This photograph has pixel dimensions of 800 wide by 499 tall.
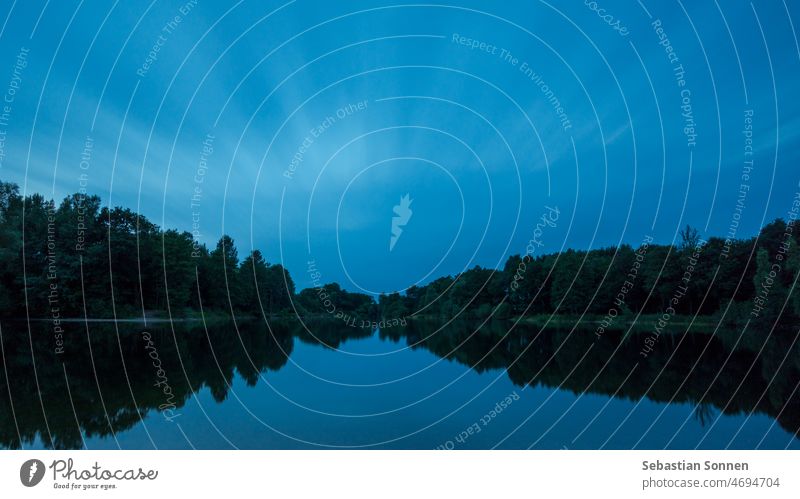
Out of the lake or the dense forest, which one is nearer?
the lake

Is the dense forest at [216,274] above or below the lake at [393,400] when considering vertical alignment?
above

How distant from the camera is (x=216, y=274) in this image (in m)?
74.0

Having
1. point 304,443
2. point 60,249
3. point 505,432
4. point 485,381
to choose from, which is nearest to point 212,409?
point 304,443

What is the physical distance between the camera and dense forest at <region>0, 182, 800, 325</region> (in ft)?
164

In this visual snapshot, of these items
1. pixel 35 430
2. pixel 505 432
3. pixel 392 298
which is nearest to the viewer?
pixel 35 430

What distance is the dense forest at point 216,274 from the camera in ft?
164

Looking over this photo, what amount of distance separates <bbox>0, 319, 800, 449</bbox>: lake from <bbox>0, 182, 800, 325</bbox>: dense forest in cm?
1583

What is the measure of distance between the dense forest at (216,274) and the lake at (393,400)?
15.8 metres

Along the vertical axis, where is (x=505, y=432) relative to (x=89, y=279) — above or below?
below

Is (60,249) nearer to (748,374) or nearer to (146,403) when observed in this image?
(146,403)

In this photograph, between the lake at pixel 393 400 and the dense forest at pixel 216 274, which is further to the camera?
the dense forest at pixel 216 274

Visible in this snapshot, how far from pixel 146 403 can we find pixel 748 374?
2331cm

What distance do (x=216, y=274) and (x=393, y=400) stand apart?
6416 cm

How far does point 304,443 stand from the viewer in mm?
11500
